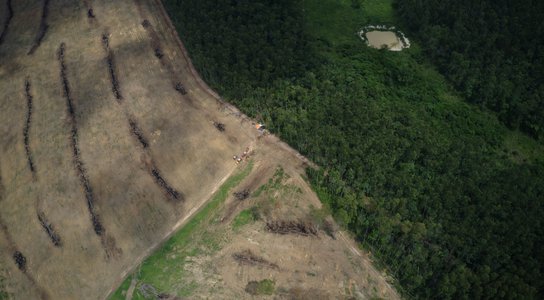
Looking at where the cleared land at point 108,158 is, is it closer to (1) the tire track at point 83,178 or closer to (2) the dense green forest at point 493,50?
(1) the tire track at point 83,178

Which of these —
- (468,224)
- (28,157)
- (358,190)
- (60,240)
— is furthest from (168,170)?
(468,224)

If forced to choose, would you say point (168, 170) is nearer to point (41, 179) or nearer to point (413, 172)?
point (41, 179)

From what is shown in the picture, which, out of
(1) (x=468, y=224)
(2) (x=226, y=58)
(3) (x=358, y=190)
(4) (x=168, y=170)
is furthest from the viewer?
(2) (x=226, y=58)

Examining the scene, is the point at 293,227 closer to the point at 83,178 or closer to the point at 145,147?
the point at 145,147

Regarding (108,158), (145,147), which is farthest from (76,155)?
(145,147)

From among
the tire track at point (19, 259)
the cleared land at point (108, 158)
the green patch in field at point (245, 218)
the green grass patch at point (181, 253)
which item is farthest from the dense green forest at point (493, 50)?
the tire track at point (19, 259)

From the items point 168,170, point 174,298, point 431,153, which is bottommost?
point 174,298
